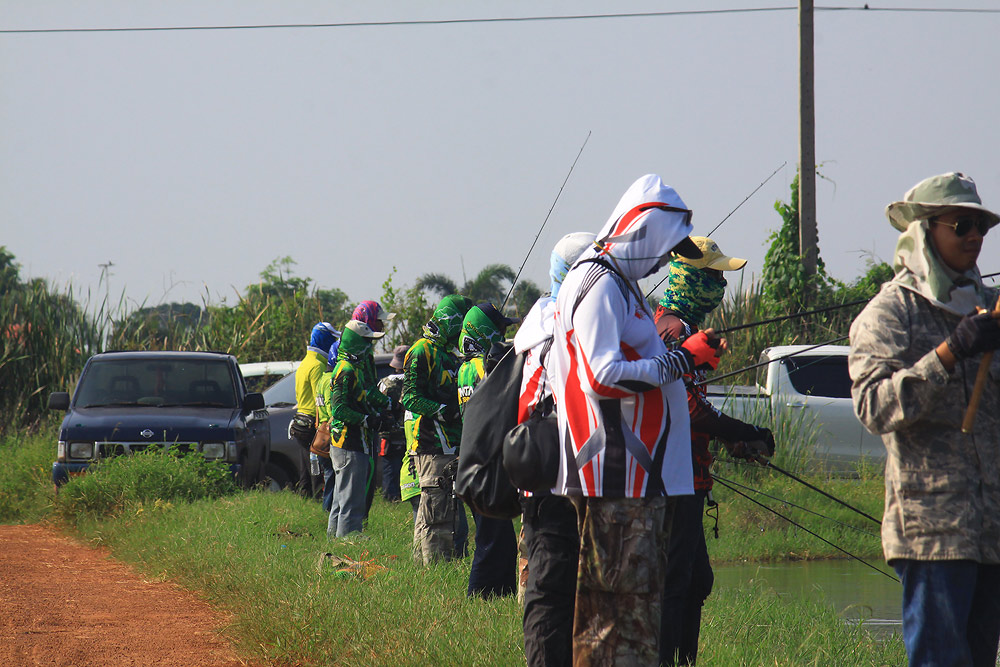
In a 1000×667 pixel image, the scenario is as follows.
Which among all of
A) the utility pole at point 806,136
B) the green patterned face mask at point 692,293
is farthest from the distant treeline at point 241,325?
the green patterned face mask at point 692,293

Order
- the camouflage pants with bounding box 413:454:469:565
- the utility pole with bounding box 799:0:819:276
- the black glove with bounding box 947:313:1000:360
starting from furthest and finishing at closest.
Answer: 1. the utility pole with bounding box 799:0:819:276
2. the camouflage pants with bounding box 413:454:469:565
3. the black glove with bounding box 947:313:1000:360

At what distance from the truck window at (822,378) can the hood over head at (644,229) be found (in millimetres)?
8820

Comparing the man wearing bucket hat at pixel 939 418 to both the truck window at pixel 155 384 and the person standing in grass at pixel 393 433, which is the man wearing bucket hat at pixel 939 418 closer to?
the person standing in grass at pixel 393 433

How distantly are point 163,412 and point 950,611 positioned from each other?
9.39 m

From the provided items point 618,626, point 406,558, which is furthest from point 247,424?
point 618,626

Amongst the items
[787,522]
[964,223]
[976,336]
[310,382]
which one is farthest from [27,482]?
[976,336]

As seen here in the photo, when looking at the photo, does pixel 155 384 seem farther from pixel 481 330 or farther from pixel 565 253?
pixel 565 253

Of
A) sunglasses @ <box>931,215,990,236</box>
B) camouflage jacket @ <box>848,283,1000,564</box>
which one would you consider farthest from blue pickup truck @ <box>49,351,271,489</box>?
sunglasses @ <box>931,215,990,236</box>

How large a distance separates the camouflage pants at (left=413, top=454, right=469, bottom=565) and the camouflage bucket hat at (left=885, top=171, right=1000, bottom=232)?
13.7 feet

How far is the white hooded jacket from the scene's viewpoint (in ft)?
11.7

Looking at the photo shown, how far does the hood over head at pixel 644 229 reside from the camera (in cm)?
379

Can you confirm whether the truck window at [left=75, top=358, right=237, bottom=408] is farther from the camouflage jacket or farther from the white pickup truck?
the camouflage jacket

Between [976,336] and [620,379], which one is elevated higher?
[976,336]

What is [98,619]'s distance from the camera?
6.73m
